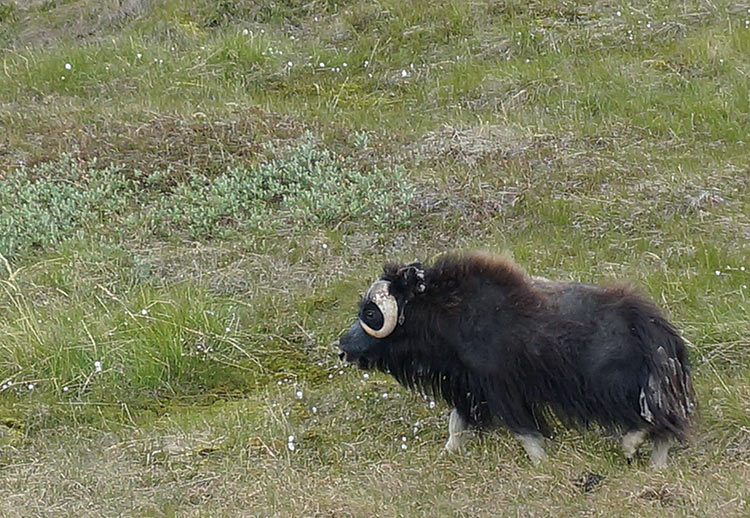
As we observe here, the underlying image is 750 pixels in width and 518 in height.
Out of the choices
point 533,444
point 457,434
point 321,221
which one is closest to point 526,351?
point 533,444

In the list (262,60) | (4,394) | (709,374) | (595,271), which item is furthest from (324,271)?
(262,60)

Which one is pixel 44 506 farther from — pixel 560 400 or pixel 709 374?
pixel 709 374

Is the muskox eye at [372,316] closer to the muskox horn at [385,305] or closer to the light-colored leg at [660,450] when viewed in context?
the muskox horn at [385,305]

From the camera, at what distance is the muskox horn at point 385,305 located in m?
6.49

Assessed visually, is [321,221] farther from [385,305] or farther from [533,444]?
[533,444]

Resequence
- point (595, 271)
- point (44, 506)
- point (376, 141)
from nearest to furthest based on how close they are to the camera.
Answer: point (44, 506) < point (595, 271) < point (376, 141)

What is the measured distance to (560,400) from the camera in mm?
6125

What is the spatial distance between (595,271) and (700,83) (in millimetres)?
4081

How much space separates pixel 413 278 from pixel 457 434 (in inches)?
36.9

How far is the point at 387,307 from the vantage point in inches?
256

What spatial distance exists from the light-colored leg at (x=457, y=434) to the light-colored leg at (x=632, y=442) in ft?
2.99

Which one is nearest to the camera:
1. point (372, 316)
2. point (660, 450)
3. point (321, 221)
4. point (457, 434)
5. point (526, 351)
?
point (660, 450)

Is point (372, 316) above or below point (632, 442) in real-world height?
above

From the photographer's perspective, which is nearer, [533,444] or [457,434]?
[533,444]
